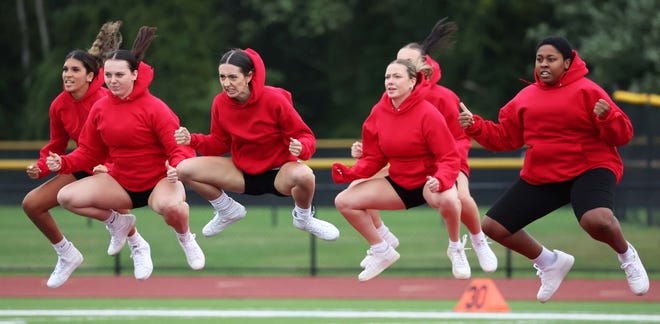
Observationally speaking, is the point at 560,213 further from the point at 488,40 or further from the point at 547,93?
the point at 547,93

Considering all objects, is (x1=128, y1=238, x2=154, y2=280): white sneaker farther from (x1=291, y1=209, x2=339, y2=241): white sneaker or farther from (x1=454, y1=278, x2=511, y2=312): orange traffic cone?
(x1=454, y1=278, x2=511, y2=312): orange traffic cone

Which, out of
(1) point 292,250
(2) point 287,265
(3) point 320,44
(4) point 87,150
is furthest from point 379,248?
(3) point 320,44

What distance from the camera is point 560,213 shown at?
2380 cm

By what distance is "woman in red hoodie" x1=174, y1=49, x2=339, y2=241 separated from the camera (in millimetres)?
10406

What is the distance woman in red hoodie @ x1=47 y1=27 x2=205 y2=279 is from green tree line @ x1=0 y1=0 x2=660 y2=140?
19.1 meters

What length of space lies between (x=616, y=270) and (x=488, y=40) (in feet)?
50.5

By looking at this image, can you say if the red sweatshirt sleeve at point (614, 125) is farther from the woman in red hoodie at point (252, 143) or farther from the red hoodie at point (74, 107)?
the red hoodie at point (74, 107)

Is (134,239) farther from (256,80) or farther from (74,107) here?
(256,80)

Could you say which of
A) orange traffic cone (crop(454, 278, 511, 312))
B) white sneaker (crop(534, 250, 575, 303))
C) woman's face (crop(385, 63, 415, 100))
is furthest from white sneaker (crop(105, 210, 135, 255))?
orange traffic cone (crop(454, 278, 511, 312))

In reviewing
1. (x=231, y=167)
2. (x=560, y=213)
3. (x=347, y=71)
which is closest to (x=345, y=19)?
(x=347, y=71)

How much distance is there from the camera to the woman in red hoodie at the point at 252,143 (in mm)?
10406

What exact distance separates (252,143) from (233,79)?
595mm

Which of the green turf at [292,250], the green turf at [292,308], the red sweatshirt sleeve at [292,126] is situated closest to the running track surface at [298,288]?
the green turf at [292,250]

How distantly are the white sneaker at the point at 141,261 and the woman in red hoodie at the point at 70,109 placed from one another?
0.06m
